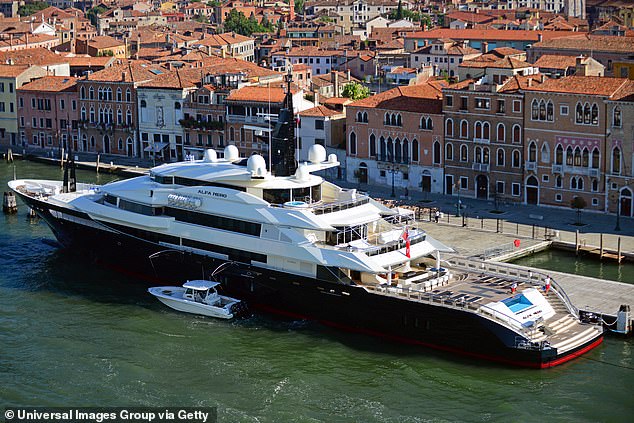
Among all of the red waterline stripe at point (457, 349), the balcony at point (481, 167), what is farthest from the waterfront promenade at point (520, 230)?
the red waterline stripe at point (457, 349)

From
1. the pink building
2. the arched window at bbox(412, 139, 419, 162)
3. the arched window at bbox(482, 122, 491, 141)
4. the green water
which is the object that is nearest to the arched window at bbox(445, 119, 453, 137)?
the arched window at bbox(482, 122, 491, 141)

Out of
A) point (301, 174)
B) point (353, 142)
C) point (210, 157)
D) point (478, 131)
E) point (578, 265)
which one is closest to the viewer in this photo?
point (301, 174)

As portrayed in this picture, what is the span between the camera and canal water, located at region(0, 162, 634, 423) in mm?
28812

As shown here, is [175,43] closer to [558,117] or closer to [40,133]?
[40,133]

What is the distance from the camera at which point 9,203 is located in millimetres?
50844

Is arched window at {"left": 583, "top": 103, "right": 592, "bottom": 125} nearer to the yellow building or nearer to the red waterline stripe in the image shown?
the red waterline stripe

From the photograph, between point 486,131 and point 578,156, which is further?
point 486,131

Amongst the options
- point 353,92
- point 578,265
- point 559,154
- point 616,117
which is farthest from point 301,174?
point 353,92

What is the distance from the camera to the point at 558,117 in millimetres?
48312

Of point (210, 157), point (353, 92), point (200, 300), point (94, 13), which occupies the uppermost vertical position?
→ point (94, 13)

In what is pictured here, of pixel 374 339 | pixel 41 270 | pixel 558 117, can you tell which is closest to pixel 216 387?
pixel 374 339

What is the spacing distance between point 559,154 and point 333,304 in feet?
58.8

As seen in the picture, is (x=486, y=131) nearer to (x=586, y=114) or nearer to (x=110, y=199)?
(x=586, y=114)

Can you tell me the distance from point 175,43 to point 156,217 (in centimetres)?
5752
